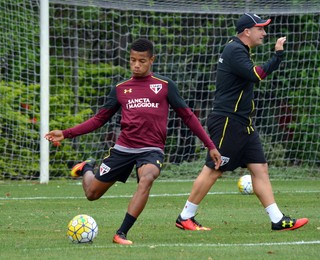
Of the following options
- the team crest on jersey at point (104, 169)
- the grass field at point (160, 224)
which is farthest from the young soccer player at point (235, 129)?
the team crest on jersey at point (104, 169)

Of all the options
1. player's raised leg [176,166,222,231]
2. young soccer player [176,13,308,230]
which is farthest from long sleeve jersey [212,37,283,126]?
player's raised leg [176,166,222,231]

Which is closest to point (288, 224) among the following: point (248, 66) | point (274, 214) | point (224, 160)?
point (274, 214)

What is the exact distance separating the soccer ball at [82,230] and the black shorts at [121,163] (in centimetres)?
61

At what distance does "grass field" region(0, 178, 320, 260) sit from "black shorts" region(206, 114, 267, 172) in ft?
2.13

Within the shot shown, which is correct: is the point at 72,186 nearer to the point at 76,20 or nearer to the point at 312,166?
the point at 76,20

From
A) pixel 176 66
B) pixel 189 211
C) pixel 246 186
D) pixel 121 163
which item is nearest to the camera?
pixel 121 163

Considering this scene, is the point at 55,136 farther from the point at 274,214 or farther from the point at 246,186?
the point at 246,186

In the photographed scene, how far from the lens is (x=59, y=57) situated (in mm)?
17016

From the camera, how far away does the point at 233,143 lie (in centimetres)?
888

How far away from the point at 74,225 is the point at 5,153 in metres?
8.71

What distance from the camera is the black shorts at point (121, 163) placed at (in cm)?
800

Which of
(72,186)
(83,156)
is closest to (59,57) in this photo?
(83,156)

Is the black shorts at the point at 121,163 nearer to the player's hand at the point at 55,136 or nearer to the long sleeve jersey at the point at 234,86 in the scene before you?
the player's hand at the point at 55,136

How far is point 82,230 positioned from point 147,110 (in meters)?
1.21
